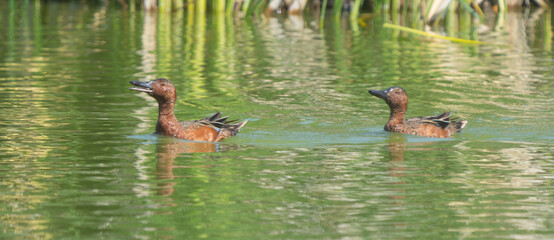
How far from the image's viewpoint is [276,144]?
971 centimetres

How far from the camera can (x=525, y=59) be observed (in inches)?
682

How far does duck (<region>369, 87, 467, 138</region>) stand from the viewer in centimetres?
1032

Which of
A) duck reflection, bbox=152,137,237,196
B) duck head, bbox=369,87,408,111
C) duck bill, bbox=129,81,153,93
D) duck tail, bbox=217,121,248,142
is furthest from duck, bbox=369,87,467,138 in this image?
duck bill, bbox=129,81,153,93

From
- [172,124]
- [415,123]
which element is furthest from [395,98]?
[172,124]

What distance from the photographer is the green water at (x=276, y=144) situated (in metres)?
6.49

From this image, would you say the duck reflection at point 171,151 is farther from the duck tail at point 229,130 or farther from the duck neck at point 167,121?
the duck tail at point 229,130

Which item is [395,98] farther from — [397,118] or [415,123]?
[415,123]

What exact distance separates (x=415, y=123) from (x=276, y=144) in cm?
169

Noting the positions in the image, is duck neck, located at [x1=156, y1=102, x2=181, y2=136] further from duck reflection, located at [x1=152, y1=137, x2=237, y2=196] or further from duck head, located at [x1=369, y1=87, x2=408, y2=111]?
duck head, located at [x1=369, y1=87, x2=408, y2=111]

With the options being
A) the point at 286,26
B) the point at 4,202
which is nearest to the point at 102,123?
the point at 4,202

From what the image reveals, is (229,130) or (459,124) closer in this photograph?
(229,130)

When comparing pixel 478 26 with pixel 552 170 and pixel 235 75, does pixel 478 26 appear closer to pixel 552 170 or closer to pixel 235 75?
pixel 235 75

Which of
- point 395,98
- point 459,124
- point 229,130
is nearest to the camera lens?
point 229,130

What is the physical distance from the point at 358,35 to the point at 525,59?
5.30 meters
